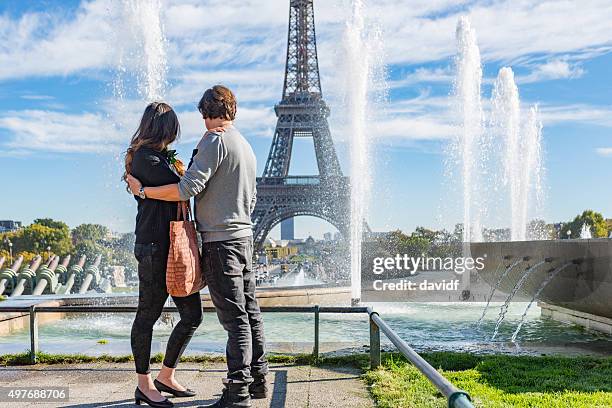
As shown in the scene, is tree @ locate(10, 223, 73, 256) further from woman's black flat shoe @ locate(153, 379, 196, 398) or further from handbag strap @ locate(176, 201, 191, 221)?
handbag strap @ locate(176, 201, 191, 221)

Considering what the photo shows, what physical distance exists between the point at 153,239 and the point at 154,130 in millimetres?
632

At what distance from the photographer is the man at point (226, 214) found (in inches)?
142

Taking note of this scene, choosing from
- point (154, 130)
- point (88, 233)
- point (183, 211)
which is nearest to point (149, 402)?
point (183, 211)

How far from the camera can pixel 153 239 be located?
149 inches

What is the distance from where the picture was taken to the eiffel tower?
4006cm

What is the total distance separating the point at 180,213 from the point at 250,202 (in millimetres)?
409

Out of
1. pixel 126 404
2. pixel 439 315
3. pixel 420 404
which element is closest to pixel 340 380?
pixel 420 404

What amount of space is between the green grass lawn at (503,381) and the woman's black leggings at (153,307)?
1.23m

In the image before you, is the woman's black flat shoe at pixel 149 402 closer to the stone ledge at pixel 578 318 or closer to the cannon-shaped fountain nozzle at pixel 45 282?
the stone ledge at pixel 578 318

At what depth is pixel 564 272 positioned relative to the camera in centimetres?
911

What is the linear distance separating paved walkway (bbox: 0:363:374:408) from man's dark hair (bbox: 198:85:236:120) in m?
1.68

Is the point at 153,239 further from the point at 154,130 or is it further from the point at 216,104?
the point at 216,104

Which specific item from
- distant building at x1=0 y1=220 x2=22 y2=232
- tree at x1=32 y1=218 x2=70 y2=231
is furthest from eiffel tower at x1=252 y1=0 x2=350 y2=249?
distant building at x1=0 y1=220 x2=22 y2=232

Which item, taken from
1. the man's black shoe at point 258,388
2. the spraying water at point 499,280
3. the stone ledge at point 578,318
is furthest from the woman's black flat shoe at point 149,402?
the spraying water at point 499,280
